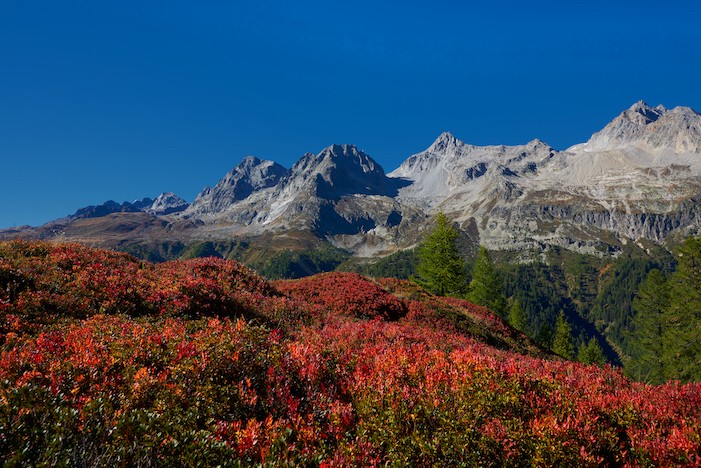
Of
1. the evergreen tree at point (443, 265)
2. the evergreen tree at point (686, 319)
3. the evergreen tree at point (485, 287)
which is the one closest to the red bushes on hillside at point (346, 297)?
the evergreen tree at point (443, 265)

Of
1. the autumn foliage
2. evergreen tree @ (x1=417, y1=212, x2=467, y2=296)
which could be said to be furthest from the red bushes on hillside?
evergreen tree @ (x1=417, y1=212, x2=467, y2=296)

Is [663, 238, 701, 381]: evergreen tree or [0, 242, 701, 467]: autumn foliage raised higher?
[0, 242, 701, 467]: autumn foliage

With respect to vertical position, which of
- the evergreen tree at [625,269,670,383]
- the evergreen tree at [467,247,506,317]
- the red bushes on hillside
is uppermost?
the red bushes on hillside

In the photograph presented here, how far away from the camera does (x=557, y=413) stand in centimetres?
533

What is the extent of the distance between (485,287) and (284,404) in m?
47.8

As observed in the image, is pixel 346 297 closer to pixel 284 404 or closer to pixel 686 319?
pixel 284 404

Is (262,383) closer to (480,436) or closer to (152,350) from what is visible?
(152,350)

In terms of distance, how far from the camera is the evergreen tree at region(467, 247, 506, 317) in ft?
159

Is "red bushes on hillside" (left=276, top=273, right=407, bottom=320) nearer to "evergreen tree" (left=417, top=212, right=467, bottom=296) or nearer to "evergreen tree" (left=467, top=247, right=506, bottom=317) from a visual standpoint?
"evergreen tree" (left=417, top=212, right=467, bottom=296)

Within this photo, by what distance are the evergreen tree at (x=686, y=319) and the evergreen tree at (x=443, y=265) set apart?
18309mm

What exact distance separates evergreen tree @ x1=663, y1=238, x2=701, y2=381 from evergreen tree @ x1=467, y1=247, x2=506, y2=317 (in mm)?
18368

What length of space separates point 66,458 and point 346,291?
16.1 metres

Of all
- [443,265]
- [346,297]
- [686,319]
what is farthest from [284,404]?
[686,319]

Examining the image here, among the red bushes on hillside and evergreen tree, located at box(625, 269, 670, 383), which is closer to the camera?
the red bushes on hillside
